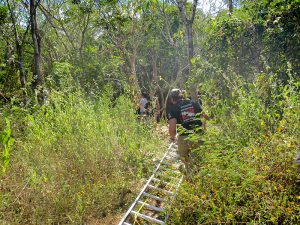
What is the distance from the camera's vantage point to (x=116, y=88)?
12.8 metres

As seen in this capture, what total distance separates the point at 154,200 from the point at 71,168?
4.97ft

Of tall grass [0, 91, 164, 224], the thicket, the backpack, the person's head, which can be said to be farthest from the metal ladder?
the person's head

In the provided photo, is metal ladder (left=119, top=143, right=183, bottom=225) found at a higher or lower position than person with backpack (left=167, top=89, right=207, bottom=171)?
lower

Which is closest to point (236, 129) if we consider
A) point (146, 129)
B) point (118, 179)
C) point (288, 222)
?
point (288, 222)

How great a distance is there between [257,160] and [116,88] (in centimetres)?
1017

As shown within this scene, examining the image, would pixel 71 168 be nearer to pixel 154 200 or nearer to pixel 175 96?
pixel 154 200

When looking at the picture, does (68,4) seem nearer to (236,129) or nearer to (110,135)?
(110,135)

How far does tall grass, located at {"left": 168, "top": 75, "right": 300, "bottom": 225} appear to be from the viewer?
2869 millimetres

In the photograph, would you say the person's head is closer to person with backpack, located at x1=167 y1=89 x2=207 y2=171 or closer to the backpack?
person with backpack, located at x1=167 y1=89 x2=207 y2=171

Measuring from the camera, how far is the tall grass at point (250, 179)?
2869 millimetres

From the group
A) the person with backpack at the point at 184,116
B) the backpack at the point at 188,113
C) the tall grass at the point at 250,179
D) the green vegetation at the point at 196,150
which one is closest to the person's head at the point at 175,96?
the person with backpack at the point at 184,116

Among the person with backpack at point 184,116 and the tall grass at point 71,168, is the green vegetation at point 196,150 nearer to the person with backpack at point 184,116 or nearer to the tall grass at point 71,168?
the tall grass at point 71,168

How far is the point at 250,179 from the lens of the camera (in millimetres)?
2967

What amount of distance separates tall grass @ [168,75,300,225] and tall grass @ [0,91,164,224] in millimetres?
1320
